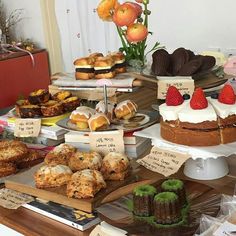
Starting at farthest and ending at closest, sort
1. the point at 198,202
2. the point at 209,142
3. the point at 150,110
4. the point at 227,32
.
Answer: the point at 227,32, the point at 150,110, the point at 209,142, the point at 198,202

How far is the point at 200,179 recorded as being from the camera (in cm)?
114

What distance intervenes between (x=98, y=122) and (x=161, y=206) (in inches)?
18.5

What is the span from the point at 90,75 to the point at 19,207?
659 mm

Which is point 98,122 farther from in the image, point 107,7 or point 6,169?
point 107,7

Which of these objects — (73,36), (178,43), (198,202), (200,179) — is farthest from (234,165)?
(73,36)

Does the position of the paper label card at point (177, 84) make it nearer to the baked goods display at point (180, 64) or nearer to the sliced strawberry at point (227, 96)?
the baked goods display at point (180, 64)

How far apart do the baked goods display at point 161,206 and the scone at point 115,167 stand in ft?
0.62

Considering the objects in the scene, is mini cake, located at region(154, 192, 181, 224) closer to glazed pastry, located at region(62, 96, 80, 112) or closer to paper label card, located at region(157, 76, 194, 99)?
paper label card, located at region(157, 76, 194, 99)

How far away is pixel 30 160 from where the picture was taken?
52.1 inches

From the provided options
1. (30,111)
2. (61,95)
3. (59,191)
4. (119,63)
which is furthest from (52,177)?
(119,63)

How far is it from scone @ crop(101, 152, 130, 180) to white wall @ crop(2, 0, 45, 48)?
261cm

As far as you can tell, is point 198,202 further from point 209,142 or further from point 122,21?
point 122,21

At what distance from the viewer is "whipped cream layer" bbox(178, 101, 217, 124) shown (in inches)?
42.8

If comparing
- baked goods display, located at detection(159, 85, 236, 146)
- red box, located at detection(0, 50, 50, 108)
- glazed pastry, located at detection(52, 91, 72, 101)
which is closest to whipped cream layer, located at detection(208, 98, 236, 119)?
baked goods display, located at detection(159, 85, 236, 146)
